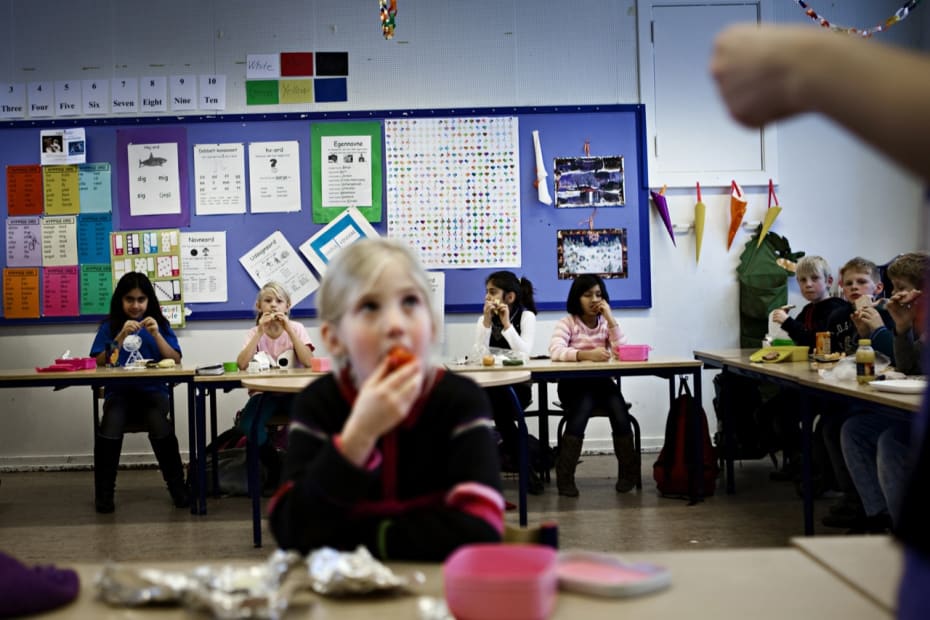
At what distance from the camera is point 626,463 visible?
14.6 feet

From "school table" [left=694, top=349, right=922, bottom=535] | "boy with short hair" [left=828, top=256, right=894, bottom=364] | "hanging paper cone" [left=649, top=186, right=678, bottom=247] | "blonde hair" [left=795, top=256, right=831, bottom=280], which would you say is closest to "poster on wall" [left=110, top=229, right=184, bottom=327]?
"hanging paper cone" [left=649, top=186, right=678, bottom=247]

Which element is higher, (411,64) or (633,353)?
A: (411,64)

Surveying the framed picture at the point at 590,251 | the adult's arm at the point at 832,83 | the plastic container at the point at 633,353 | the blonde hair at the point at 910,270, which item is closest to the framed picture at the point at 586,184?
the framed picture at the point at 590,251

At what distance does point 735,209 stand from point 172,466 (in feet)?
12.3

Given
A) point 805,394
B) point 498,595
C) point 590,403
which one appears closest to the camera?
point 498,595

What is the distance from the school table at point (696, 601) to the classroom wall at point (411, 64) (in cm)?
455

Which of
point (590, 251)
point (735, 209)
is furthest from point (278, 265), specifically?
point (735, 209)

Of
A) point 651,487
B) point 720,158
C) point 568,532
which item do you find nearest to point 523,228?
point 720,158

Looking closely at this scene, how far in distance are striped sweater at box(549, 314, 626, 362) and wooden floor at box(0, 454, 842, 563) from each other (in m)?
0.77

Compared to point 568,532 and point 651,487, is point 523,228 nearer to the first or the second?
point 651,487

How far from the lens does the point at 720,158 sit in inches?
Answer: 219

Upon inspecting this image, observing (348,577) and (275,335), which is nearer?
(348,577)

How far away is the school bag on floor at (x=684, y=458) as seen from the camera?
4230 millimetres

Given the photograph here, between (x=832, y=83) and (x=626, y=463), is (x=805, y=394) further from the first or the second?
(x=832, y=83)
